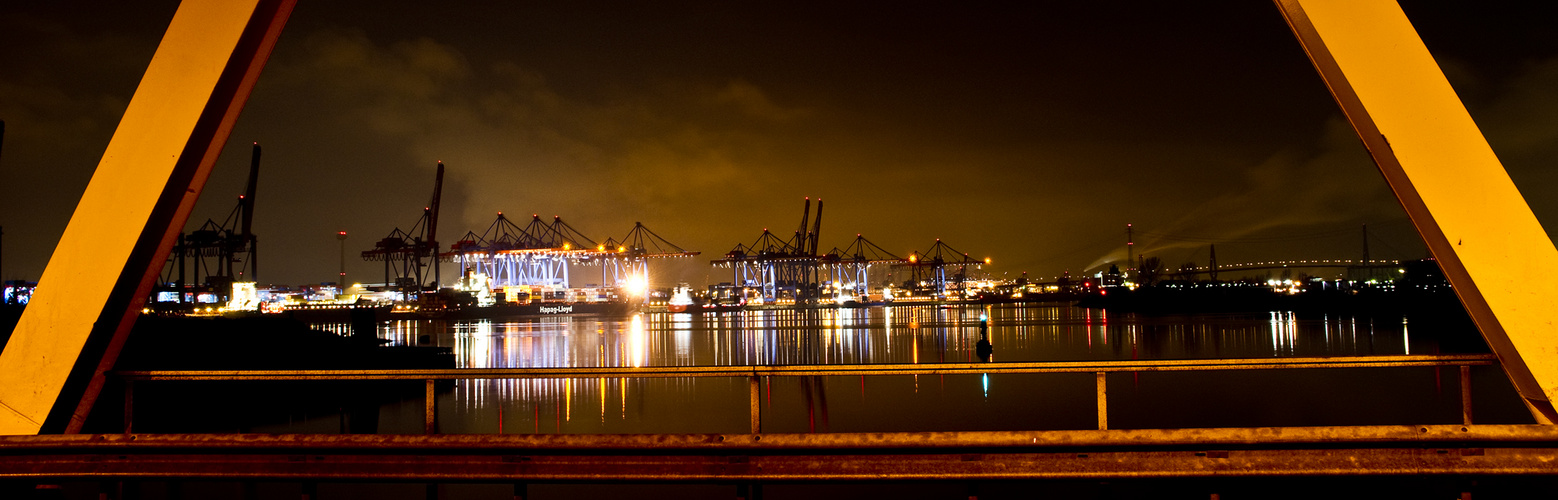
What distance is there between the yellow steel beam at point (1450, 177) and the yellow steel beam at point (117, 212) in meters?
5.54

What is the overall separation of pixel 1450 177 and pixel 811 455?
10.8 feet

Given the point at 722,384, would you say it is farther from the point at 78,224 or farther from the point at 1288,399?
the point at 78,224

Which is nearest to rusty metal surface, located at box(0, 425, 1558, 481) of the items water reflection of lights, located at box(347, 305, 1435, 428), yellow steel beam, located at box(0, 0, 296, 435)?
yellow steel beam, located at box(0, 0, 296, 435)

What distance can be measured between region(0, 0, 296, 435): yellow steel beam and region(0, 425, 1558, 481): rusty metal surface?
15.5 inches

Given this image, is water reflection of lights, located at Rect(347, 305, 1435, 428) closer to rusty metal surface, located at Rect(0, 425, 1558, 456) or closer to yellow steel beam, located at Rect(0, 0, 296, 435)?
yellow steel beam, located at Rect(0, 0, 296, 435)

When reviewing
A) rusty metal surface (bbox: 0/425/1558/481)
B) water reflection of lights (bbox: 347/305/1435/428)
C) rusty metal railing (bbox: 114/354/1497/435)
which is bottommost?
water reflection of lights (bbox: 347/305/1435/428)

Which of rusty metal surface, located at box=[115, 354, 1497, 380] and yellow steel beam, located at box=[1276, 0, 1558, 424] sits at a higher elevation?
yellow steel beam, located at box=[1276, 0, 1558, 424]

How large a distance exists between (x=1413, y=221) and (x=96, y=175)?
682 cm

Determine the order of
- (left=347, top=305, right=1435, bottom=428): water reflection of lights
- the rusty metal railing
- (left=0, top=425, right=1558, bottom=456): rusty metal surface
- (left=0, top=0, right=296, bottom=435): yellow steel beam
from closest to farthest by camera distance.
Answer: (left=0, top=425, right=1558, bottom=456): rusty metal surface
(left=0, top=0, right=296, bottom=435): yellow steel beam
the rusty metal railing
(left=347, top=305, right=1435, bottom=428): water reflection of lights

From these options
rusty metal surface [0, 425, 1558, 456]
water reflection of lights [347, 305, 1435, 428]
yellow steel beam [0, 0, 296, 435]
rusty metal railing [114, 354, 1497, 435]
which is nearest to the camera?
rusty metal surface [0, 425, 1558, 456]

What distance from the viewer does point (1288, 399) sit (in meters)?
24.2

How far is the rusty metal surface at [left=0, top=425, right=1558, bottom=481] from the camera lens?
406 cm

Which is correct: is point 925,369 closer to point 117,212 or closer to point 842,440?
point 842,440

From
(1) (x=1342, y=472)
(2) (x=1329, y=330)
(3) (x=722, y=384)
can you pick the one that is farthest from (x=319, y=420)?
(2) (x=1329, y=330)
